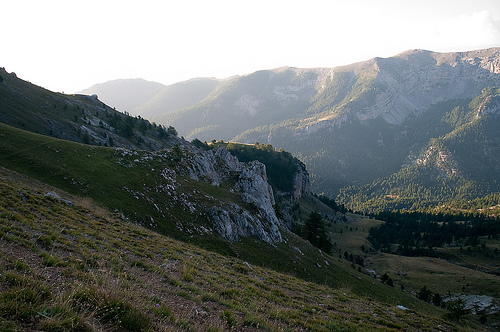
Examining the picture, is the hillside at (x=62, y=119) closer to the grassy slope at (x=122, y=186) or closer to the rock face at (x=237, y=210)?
the grassy slope at (x=122, y=186)

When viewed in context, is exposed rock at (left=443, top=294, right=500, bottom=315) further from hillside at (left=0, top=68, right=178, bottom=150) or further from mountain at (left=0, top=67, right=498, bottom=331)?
hillside at (left=0, top=68, right=178, bottom=150)

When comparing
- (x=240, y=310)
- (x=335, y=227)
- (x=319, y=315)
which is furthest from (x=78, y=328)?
(x=335, y=227)

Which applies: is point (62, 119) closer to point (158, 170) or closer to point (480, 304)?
point (158, 170)

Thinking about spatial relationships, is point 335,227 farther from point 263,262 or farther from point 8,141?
point 8,141

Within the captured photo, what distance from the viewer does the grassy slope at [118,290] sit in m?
5.54

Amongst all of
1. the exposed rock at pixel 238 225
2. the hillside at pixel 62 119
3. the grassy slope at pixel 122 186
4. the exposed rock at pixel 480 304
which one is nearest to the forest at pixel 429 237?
the exposed rock at pixel 480 304

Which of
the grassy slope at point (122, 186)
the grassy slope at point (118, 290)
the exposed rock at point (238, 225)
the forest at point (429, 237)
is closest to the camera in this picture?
the grassy slope at point (118, 290)

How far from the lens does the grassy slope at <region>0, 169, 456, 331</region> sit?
218 inches

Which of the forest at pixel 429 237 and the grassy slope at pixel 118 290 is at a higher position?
the grassy slope at pixel 118 290

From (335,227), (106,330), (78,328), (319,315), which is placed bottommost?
(335,227)

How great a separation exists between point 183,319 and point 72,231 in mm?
12375

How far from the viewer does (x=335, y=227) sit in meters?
169

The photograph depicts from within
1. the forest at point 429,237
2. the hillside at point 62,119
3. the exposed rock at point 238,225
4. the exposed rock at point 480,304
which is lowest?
the forest at point 429,237

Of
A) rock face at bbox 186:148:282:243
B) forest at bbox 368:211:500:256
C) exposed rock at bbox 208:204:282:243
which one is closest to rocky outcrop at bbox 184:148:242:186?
rock face at bbox 186:148:282:243
